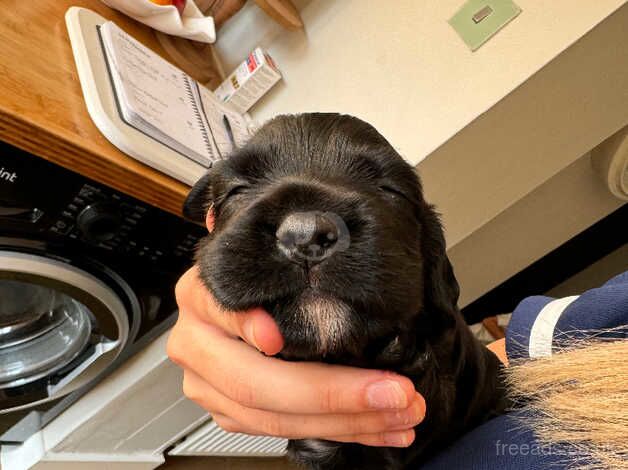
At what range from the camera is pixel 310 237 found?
0.50m

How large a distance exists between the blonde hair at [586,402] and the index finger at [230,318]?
339 mm

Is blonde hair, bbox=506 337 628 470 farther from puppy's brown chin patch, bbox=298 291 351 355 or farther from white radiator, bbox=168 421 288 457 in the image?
white radiator, bbox=168 421 288 457

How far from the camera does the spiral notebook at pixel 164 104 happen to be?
3.63 feet

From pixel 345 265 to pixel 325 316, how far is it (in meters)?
0.06

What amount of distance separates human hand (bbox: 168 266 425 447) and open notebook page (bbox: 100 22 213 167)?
0.49 meters

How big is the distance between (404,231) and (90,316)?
847mm

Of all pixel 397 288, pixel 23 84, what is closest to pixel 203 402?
pixel 397 288

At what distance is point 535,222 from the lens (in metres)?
2.13

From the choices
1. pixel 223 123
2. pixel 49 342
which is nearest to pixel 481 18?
pixel 223 123

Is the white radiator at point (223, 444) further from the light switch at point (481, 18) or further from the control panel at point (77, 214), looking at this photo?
the light switch at point (481, 18)

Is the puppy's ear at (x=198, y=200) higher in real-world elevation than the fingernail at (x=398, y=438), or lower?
higher

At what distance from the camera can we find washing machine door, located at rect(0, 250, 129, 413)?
3.93 ft

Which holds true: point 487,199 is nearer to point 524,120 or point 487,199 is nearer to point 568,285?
point 524,120

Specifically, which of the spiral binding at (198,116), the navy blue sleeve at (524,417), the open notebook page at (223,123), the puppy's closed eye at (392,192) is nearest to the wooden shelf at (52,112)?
the spiral binding at (198,116)
